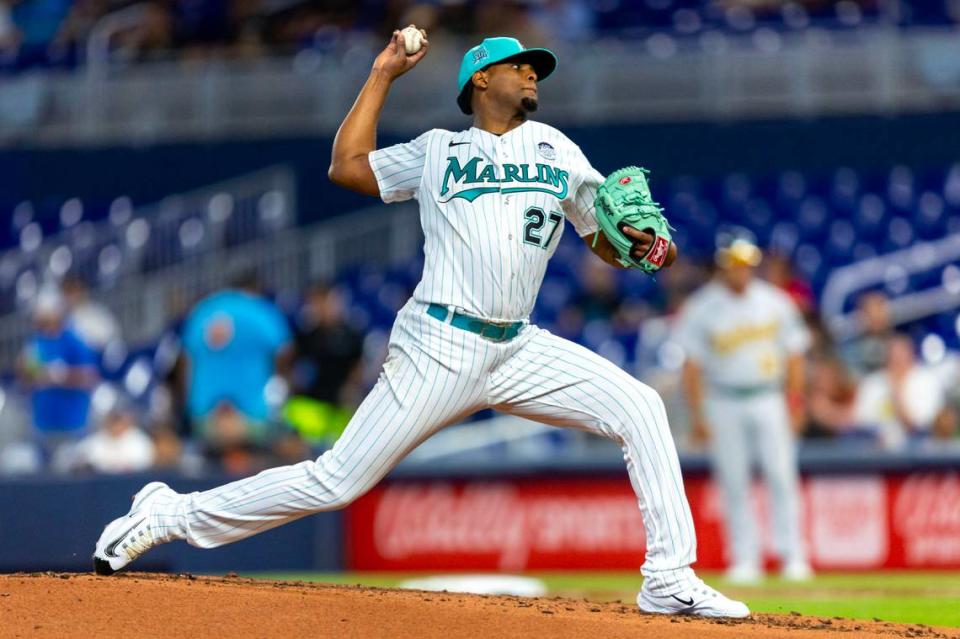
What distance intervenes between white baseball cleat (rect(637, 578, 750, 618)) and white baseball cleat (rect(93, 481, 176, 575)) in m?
1.66

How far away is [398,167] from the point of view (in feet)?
18.4

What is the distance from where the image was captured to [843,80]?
15875mm

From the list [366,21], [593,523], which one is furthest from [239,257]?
[593,523]

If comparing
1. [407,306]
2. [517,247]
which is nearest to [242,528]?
[407,306]

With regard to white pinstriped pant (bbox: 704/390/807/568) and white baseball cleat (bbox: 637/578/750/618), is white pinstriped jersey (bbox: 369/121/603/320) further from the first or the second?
white pinstriped pant (bbox: 704/390/807/568)

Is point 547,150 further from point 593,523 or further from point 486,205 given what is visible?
point 593,523

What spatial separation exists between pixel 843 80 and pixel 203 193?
611 cm

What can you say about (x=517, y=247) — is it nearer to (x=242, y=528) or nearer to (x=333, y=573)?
(x=242, y=528)

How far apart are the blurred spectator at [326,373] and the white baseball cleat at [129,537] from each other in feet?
19.6

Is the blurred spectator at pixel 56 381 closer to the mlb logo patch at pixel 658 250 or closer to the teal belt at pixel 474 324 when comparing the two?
the teal belt at pixel 474 324

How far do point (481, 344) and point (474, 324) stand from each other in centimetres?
7

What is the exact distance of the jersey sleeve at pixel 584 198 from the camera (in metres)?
5.70

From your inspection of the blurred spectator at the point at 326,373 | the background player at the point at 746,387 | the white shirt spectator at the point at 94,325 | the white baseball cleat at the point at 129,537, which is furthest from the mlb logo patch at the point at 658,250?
the white shirt spectator at the point at 94,325

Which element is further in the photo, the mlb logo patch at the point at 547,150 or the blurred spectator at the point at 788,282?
the blurred spectator at the point at 788,282
